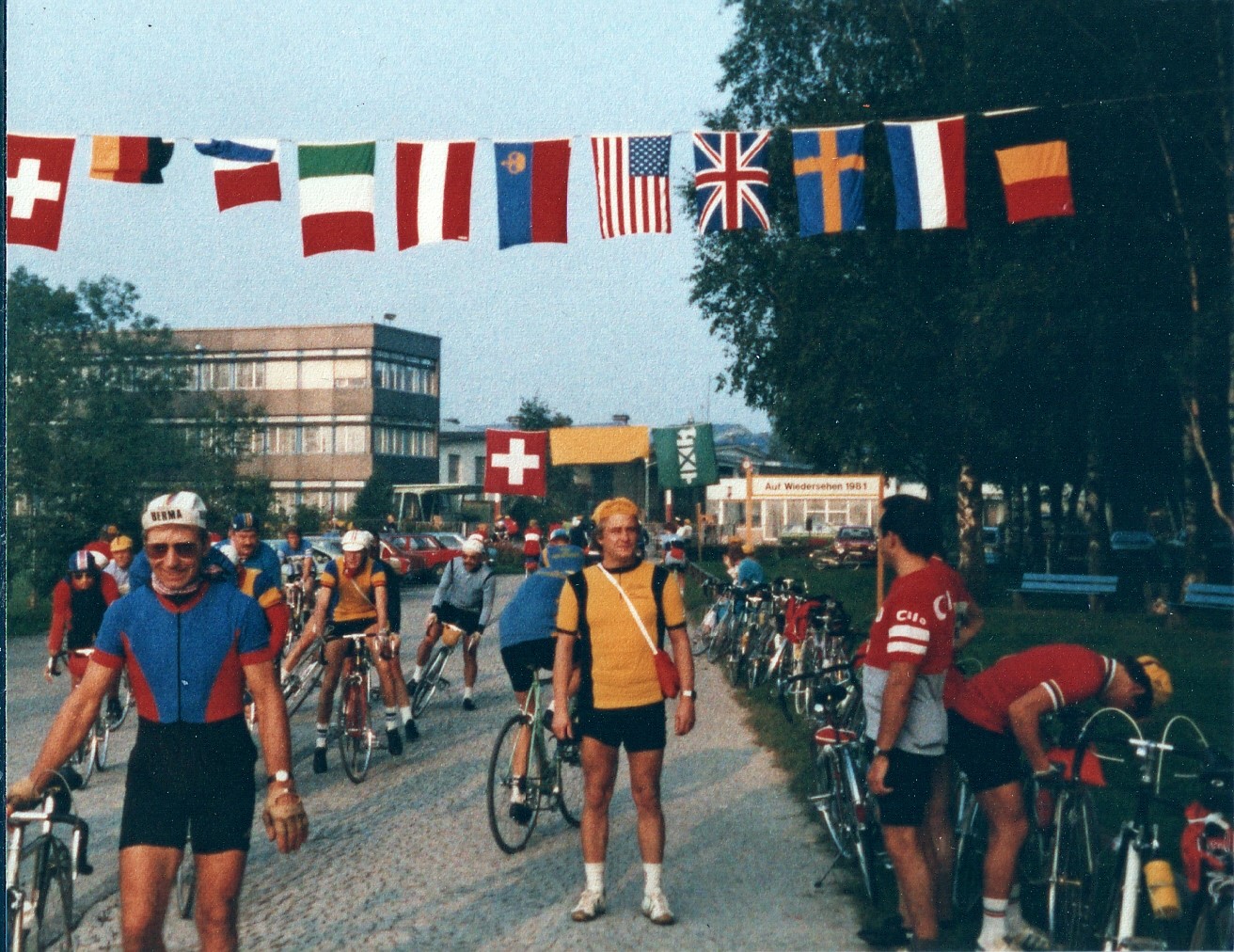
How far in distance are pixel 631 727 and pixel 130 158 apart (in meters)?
9.12

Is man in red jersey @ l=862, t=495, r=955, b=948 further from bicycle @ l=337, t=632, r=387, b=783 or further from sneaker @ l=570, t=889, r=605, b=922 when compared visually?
bicycle @ l=337, t=632, r=387, b=783

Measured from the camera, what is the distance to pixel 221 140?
1238cm

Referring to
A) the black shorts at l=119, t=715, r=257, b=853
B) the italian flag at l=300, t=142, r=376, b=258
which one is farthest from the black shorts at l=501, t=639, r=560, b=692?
the italian flag at l=300, t=142, r=376, b=258

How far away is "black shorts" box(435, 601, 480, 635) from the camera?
12.0m

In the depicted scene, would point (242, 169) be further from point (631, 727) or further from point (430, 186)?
point (631, 727)

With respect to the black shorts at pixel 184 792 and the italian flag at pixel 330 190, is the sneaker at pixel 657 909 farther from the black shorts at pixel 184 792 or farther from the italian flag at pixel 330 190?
the italian flag at pixel 330 190

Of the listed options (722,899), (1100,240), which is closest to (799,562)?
(1100,240)

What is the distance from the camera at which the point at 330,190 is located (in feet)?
40.8

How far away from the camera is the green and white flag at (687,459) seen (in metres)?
22.2

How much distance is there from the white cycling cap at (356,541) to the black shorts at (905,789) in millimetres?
5875

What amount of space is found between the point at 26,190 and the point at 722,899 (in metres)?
9.41

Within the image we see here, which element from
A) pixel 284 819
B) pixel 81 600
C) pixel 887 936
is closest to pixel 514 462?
pixel 81 600

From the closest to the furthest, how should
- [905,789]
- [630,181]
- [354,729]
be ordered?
1. [905,789]
2. [354,729]
3. [630,181]

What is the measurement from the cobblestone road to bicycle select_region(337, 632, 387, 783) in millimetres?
178
